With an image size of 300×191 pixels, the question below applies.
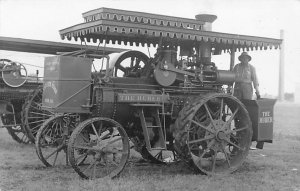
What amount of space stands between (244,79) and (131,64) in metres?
2.25

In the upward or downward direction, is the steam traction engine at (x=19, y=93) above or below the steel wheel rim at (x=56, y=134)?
above

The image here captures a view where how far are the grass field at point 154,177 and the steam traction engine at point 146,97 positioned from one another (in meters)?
0.29

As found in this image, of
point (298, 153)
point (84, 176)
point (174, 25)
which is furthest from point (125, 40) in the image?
point (298, 153)

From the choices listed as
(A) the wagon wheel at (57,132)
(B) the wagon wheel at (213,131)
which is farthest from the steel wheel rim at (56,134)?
(B) the wagon wheel at (213,131)

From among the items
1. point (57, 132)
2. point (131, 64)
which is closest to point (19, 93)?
point (57, 132)

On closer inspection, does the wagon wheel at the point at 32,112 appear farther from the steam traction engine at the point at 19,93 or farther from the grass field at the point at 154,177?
the grass field at the point at 154,177

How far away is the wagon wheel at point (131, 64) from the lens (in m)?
7.26

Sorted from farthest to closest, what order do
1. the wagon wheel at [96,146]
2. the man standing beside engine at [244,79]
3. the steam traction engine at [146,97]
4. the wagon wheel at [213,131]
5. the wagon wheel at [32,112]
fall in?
the wagon wheel at [32,112], the man standing beside engine at [244,79], the wagon wheel at [213,131], the steam traction engine at [146,97], the wagon wheel at [96,146]

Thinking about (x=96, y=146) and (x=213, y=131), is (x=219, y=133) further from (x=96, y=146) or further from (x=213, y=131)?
(x=96, y=146)

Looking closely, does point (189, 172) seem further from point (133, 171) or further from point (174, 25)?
point (174, 25)

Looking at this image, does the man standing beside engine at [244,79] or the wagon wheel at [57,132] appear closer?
the wagon wheel at [57,132]

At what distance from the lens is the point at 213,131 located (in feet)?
23.1

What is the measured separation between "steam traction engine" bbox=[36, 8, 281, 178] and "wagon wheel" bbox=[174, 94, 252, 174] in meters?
0.02

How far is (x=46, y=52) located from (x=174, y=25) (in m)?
4.79
